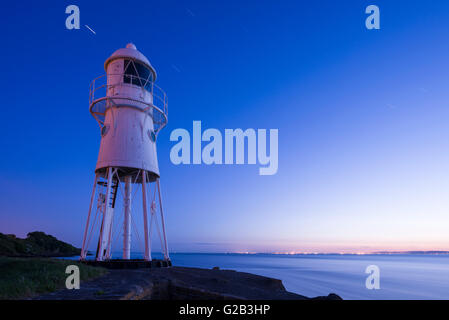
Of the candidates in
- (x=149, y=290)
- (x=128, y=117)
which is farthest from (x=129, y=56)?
(x=149, y=290)

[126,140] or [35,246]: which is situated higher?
[126,140]

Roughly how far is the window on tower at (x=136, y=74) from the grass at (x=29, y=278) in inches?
496

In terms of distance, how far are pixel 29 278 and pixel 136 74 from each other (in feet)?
47.2

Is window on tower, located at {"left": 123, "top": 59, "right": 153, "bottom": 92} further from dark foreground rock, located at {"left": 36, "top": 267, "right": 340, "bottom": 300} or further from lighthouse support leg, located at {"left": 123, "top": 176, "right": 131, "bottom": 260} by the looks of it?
dark foreground rock, located at {"left": 36, "top": 267, "right": 340, "bottom": 300}

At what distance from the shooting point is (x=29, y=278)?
808 centimetres

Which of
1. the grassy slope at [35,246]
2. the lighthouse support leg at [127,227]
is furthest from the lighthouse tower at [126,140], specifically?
the grassy slope at [35,246]

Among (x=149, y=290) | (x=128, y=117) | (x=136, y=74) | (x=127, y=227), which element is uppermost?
(x=136, y=74)

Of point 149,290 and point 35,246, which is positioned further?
point 35,246

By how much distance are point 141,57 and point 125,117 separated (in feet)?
15.8

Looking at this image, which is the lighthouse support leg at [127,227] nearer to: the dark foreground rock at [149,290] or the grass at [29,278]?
the grass at [29,278]

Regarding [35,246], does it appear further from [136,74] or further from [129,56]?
[129,56]

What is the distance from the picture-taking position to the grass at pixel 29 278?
661 cm

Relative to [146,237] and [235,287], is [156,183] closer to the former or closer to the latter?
[146,237]
